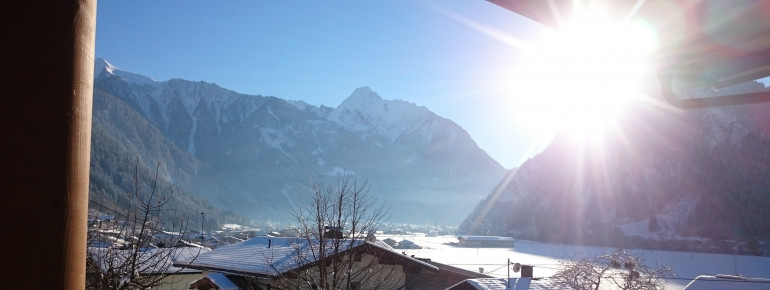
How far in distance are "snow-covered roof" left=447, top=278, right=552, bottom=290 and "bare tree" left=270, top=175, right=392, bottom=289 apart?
2.40 meters

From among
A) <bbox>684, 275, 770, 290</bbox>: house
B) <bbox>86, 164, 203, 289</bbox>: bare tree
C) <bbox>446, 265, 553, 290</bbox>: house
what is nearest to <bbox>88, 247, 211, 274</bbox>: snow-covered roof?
<bbox>86, 164, 203, 289</bbox>: bare tree

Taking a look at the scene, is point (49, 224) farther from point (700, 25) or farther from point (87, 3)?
point (700, 25)

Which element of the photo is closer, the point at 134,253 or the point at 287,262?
the point at 134,253

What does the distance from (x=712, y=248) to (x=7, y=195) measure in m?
109

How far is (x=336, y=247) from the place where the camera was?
1225cm

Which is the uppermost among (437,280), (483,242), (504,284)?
(504,284)

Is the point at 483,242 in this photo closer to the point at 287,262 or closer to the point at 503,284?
the point at 503,284

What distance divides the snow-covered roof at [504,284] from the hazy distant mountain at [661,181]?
93040mm

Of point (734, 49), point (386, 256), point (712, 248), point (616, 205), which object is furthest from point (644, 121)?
point (734, 49)

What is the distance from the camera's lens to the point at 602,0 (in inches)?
90.7

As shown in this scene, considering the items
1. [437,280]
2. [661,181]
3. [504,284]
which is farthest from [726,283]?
[661,181]

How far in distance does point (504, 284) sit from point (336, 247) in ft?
32.8

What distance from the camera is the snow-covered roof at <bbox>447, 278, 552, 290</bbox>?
1967 centimetres

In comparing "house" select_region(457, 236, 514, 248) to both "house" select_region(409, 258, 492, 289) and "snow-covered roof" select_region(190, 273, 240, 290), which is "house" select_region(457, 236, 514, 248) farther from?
"snow-covered roof" select_region(190, 273, 240, 290)
